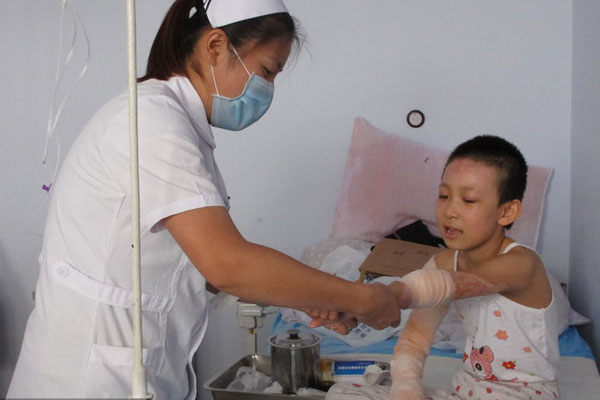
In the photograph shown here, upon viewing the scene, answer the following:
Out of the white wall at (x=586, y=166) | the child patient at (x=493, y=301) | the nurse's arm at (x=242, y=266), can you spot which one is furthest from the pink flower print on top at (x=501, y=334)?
the white wall at (x=586, y=166)

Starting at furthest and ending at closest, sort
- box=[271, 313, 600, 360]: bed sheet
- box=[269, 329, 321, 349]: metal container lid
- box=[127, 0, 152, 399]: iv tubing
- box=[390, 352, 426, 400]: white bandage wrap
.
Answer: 1. box=[271, 313, 600, 360]: bed sheet
2. box=[269, 329, 321, 349]: metal container lid
3. box=[390, 352, 426, 400]: white bandage wrap
4. box=[127, 0, 152, 399]: iv tubing

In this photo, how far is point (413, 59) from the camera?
2.92 m

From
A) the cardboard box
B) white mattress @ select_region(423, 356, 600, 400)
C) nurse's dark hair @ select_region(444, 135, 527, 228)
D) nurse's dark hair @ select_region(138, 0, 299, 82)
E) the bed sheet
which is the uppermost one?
nurse's dark hair @ select_region(138, 0, 299, 82)

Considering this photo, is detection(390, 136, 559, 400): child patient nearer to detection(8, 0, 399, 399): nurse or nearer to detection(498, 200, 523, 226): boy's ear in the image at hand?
detection(498, 200, 523, 226): boy's ear

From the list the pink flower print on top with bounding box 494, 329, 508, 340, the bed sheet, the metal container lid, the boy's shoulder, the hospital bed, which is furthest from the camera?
the hospital bed

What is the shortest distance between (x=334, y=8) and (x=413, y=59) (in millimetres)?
427

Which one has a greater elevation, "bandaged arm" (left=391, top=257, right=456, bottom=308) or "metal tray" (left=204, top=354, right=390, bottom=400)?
"bandaged arm" (left=391, top=257, right=456, bottom=308)

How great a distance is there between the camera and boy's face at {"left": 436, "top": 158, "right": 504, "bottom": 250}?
1478 millimetres

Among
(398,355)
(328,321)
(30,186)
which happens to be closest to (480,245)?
(398,355)

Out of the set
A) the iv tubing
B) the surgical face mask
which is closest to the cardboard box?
the surgical face mask

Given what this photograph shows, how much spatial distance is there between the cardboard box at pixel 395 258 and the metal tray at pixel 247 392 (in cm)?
37

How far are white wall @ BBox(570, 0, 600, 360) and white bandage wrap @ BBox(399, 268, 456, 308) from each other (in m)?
1.30

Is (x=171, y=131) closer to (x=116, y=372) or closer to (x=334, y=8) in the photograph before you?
(x=116, y=372)

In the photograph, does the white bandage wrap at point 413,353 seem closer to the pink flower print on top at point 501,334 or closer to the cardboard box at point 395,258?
the pink flower print on top at point 501,334
